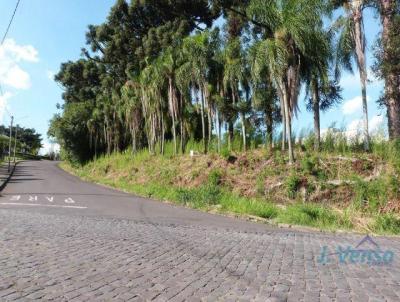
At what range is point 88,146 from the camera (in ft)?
182

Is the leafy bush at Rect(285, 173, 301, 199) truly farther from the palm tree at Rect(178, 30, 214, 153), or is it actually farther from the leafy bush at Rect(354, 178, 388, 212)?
the palm tree at Rect(178, 30, 214, 153)

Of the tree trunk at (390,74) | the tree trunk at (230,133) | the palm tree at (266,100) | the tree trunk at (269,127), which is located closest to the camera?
the tree trunk at (390,74)

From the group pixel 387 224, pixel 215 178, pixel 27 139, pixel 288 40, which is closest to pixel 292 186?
pixel 215 178

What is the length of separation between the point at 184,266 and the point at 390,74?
1159 cm

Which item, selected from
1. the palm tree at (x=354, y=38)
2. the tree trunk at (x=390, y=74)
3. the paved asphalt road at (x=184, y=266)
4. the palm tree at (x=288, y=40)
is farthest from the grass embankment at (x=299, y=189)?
the paved asphalt road at (x=184, y=266)

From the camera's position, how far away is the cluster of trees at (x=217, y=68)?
19875 millimetres

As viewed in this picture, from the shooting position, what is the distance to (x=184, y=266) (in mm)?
6820

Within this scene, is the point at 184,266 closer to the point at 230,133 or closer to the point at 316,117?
the point at 316,117

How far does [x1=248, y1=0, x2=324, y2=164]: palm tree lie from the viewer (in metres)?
19.8

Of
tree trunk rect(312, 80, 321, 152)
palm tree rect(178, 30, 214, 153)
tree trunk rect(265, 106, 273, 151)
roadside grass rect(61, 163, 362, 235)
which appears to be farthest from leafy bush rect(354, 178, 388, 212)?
palm tree rect(178, 30, 214, 153)

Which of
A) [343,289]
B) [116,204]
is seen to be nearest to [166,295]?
[343,289]

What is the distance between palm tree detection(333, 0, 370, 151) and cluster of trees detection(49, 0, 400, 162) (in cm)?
5

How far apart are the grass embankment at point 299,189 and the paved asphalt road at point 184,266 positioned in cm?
339

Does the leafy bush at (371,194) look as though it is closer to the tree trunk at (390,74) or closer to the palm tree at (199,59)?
the tree trunk at (390,74)
